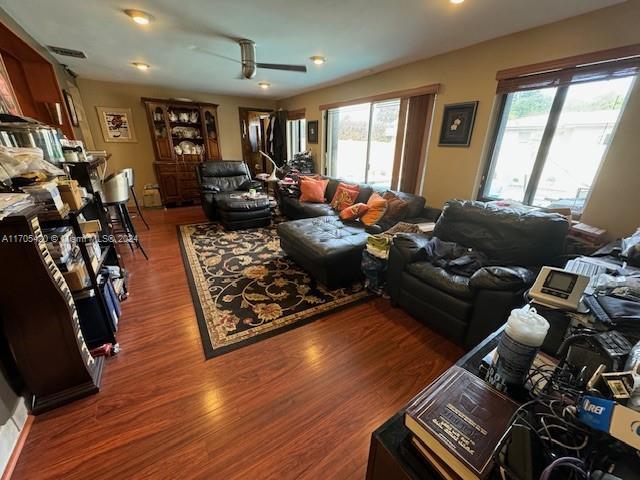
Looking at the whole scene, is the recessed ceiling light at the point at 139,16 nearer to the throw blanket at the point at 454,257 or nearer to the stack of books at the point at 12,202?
the stack of books at the point at 12,202

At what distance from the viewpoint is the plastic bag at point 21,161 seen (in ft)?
4.24

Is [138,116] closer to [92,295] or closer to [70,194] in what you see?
[70,194]

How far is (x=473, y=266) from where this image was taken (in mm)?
2023

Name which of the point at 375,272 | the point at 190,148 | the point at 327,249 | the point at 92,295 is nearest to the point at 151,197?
the point at 190,148

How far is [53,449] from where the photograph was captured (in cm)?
125

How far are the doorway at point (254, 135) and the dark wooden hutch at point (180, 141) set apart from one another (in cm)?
71

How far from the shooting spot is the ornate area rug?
203cm

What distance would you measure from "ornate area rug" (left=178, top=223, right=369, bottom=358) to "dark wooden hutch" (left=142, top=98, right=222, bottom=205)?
236 cm

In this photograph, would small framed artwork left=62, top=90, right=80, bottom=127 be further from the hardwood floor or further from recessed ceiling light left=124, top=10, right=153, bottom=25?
the hardwood floor

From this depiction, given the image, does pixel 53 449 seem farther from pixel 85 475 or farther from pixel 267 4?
pixel 267 4

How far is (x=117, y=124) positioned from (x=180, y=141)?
1.09 m

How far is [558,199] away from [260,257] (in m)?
3.13

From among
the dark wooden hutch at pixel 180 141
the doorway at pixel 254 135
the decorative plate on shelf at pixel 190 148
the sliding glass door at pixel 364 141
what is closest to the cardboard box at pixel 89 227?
the sliding glass door at pixel 364 141

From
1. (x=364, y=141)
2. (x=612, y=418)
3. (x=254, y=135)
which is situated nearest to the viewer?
(x=612, y=418)
